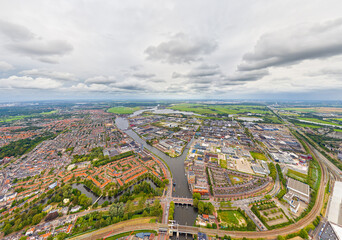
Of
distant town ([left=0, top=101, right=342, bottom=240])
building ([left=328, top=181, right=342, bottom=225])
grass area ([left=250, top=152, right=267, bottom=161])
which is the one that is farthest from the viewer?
grass area ([left=250, top=152, right=267, bottom=161])

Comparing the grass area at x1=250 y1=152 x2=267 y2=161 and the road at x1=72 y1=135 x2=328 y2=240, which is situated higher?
the grass area at x1=250 y1=152 x2=267 y2=161

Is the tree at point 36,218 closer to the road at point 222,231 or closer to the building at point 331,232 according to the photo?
the road at point 222,231

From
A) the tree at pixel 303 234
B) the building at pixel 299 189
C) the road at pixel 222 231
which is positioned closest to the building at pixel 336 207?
the building at pixel 299 189

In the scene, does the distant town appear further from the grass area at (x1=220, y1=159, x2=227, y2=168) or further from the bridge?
the grass area at (x1=220, y1=159, x2=227, y2=168)

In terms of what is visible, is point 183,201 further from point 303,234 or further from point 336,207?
point 336,207

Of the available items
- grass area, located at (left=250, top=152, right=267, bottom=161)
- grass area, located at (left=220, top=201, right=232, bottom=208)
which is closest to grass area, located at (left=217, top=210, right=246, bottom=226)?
grass area, located at (left=220, top=201, right=232, bottom=208)

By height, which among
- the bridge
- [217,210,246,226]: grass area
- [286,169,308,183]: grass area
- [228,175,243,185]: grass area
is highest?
[286,169,308,183]: grass area
